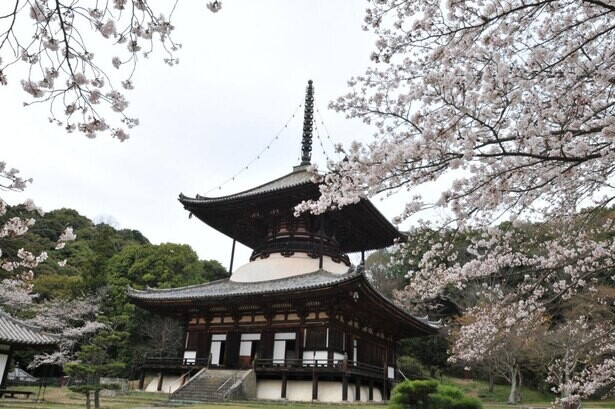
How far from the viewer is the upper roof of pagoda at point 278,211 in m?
17.8

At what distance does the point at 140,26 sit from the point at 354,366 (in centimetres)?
1458

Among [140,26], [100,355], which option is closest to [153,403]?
[100,355]

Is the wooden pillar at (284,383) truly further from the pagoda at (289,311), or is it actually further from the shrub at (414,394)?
the shrub at (414,394)

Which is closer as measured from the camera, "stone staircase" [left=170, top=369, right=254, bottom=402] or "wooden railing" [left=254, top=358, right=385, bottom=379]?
"stone staircase" [left=170, top=369, right=254, bottom=402]

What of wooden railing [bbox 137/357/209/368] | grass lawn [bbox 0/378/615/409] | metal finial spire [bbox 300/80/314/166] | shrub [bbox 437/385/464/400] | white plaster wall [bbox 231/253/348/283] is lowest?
grass lawn [bbox 0/378/615/409]

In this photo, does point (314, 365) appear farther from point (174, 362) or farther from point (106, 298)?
point (106, 298)

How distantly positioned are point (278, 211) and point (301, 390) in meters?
6.78

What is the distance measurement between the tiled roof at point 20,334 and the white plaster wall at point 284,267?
7402 mm

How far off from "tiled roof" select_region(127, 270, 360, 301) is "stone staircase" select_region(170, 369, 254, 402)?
2698 mm

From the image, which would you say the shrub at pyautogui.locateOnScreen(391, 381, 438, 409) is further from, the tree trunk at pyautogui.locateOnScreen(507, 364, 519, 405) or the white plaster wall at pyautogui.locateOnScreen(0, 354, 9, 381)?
the tree trunk at pyautogui.locateOnScreen(507, 364, 519, 405)

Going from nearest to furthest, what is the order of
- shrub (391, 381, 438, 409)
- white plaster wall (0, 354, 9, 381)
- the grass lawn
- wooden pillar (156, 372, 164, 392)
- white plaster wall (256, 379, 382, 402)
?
shrub (391, 381, 438, 409), the grass lawn, white plaster wall (256, 379, 382, 402), white plaster wall (0, 354, 9, 381), wooden pillar (156, 372, 164, 392)

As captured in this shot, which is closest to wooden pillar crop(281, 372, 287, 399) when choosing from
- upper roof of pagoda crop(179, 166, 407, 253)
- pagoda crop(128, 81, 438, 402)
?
pagoda crop(128, 81, 438, 402)

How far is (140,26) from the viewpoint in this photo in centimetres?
320

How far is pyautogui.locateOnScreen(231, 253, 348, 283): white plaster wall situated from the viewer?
1831 cm
